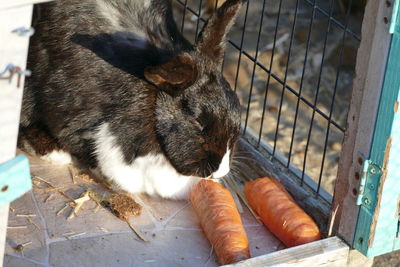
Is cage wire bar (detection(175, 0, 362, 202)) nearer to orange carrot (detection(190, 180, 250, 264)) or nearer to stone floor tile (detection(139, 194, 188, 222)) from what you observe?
orange carrot (detection(190, 180, 250, 264))

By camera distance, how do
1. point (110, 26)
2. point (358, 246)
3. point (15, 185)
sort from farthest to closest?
point (110, 26)
point (358, 246)
point (15, 185)

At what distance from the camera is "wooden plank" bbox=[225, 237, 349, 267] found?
336 centimetres

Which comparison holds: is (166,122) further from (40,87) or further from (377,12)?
(377,12)

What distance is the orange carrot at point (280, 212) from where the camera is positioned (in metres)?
3.64

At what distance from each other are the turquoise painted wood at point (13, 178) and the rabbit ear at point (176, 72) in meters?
1.04

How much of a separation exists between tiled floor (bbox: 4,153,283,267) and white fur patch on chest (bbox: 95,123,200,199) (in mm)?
78

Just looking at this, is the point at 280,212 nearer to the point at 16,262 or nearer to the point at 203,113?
the point at 203,113

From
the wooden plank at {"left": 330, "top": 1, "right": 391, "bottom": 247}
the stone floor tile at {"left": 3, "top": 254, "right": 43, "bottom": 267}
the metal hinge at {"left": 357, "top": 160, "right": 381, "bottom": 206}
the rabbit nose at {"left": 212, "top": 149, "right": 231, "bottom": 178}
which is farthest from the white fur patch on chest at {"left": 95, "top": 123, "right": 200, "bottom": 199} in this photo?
the metal hinge at {"left": 357, "top": 160, "right": 381, "bottom": 206}

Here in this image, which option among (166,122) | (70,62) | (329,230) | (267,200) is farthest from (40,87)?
(329,230)

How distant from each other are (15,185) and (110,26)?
148 centimetres

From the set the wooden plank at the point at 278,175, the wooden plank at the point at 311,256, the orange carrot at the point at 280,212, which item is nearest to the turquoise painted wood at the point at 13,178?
the wooden plank at the point at 311,256

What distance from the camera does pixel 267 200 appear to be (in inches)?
151

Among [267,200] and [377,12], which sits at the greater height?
[377,12]

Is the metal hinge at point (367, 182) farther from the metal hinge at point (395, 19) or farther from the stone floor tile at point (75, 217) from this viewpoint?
the stone floor tile at point (75, 217)
